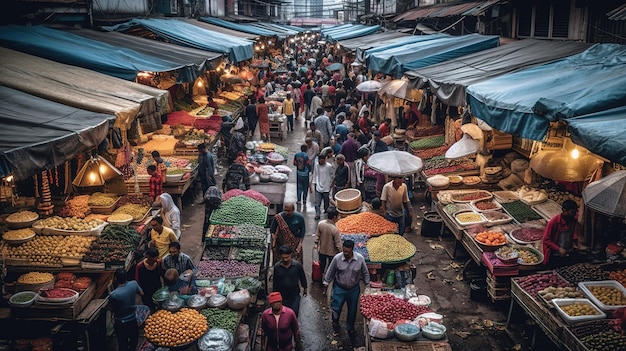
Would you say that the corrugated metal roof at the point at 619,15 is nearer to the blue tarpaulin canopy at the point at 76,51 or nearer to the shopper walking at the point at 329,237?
the shopper walking at the point at 329,237

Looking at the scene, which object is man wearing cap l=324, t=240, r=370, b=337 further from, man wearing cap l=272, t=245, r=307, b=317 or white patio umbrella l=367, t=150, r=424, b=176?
white patio umbrella l=367, t=150, r=424, b=176

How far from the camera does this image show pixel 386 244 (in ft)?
27.4

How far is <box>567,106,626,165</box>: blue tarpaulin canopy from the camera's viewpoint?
5.35 metres

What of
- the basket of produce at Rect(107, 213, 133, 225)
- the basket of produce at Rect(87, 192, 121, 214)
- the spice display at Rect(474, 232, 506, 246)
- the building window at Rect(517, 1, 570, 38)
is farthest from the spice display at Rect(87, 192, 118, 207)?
the building window at Rect(517, 1, 570, 38)

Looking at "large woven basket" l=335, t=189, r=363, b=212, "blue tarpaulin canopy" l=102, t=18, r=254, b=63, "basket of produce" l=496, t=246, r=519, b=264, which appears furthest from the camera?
"blue tarpaulin canopy" l=102, t=18, r=254, b=63

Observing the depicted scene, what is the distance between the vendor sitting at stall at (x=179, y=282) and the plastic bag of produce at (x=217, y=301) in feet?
1.33

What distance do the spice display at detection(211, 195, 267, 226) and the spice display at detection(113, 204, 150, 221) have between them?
4.17ft

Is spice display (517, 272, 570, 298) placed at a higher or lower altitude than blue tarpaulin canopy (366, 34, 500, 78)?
lower

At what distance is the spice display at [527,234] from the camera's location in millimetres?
8609

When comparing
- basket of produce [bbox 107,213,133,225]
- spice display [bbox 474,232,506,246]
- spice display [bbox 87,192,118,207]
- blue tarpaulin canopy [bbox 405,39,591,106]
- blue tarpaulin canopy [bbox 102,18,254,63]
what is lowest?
spice display [bbox 474,232,506,246]

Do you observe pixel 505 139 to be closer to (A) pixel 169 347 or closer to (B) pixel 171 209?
(B) pixel 171 209

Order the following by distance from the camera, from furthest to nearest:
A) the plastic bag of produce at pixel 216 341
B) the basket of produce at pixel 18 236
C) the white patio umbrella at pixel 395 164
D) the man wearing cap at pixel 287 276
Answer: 1. the white patio umbrella at pixel 395 164
2. the basket of produce at pixel 18 236
3. the man wearing cap at pixel 287 276
4. the plastic bag of produce at pixel 216 341

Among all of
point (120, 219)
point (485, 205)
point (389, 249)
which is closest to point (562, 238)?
point (485, 205)

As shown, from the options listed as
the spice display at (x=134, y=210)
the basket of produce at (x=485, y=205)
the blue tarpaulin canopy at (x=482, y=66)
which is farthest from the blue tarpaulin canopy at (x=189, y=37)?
the basket of produce at (x=485, y=205)
